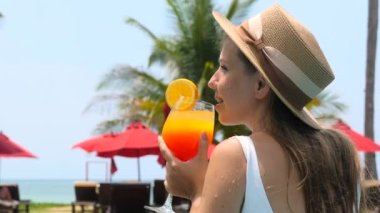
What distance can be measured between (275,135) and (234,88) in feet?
0.47

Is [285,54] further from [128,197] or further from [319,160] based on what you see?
[128,197]

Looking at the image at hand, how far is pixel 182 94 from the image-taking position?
2121mm

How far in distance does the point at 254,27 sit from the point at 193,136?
1.07ft

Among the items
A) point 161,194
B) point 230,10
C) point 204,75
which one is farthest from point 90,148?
point 230,10

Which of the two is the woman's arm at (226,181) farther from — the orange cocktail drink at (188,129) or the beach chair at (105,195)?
the beach chair at (105,195)

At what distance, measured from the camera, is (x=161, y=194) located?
16203mm

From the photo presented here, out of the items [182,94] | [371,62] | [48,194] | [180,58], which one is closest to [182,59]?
[180,58]

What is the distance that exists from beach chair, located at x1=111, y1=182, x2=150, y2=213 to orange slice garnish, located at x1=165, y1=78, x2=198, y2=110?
38.9 feet

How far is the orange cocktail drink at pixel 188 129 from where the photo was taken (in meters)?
1.94

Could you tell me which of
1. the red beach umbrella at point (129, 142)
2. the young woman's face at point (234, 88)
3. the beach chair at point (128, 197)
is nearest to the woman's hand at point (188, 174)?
the young woman's face at point (234, 88)

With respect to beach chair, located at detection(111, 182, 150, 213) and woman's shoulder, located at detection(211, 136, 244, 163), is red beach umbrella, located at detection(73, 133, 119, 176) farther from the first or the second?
woman's shoulder, located at detection(211, 136, 244, 163)

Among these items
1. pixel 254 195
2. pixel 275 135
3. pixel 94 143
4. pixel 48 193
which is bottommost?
pixel 48 193

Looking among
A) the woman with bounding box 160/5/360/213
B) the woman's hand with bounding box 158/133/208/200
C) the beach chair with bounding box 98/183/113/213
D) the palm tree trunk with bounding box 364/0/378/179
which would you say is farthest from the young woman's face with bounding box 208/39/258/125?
the palm tree trunk with bounding box 364/0/378/179

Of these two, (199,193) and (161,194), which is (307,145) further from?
(161,194)
